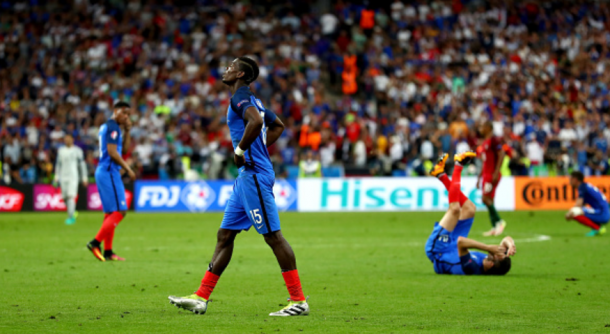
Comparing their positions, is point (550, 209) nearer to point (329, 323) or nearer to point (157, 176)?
point (157, 176)

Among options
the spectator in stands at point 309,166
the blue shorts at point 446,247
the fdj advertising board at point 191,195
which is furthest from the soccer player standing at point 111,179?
the spectator in stands at point 309,166

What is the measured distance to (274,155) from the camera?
3172 cm

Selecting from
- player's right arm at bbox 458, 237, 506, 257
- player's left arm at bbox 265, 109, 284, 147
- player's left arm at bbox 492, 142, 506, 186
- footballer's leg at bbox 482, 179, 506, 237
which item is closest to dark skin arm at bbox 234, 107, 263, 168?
player's left arm at bbox 265, 109, 284, 147

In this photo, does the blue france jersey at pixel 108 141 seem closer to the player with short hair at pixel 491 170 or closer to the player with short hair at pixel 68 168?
the player with short hair at pixel 491 170

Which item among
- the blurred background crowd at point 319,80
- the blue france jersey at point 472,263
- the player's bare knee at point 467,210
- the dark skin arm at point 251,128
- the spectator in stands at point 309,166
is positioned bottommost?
the blue france jersey at point 472,263

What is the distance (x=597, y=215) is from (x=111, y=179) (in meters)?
10.6

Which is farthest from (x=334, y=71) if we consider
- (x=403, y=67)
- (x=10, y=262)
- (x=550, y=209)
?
(x=10, y=262)

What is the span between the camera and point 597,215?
60.0 feet

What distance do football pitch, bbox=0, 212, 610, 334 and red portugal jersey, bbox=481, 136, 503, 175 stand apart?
147cm

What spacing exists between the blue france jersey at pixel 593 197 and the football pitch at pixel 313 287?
76 centimetres

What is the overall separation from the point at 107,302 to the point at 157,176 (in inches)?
889

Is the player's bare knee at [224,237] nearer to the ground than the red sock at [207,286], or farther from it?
farther from it

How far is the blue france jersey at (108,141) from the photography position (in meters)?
13.1

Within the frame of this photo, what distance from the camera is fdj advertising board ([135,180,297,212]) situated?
2881 centimetres
